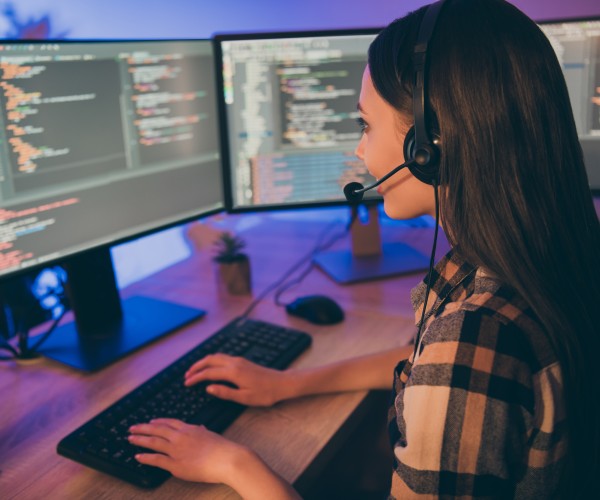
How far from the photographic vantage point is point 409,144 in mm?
735

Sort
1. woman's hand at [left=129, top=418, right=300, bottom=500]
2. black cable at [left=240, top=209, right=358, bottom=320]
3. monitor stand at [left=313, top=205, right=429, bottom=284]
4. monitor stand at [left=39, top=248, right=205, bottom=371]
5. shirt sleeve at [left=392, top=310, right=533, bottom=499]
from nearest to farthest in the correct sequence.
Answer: shirt sleeve at [left=392, top=310, right=533, bottom=499] < woman's hand at [left=129, top=418, right=300, bottom=500] < monitor stand at [left=39, top=248, right=205, bottom=371] < black cable at [left=240, top=209, right=358, bottom=320] < monitor stand at [left=313, top=205, right=429, bottom=284]

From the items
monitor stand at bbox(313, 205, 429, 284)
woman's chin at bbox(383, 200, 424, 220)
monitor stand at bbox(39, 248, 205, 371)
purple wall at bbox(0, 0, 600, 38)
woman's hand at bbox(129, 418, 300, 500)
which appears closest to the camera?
woman's hand at bbox(129, 418, 300, 500)

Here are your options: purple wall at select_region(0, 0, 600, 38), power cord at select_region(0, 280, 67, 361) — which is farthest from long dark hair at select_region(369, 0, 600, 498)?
purple wall at select_region(0, 0, 600, 38)

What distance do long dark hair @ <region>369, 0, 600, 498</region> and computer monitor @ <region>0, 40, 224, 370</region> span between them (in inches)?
23.8

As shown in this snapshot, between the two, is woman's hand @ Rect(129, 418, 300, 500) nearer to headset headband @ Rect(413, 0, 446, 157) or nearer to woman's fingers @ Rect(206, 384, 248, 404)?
woman's fingers @ Rect(206, 384, 248, 404)

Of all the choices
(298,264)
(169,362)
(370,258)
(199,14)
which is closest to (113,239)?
(169,362)

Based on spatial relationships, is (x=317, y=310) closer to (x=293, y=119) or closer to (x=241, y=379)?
(x=241, y=379)

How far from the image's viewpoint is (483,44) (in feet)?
2.10

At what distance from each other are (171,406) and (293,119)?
657 millimetres

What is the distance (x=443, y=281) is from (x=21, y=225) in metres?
0.62

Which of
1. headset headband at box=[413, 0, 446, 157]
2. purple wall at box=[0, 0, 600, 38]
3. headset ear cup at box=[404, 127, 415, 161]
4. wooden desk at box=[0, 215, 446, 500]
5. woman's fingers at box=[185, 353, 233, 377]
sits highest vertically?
purple wall at box=[0, 0, 600, 38]

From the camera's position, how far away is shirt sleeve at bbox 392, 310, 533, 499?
596 mm

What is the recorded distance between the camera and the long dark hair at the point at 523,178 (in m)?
0.64

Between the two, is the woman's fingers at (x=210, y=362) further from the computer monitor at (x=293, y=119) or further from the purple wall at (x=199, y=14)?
the purple wall at (x=199, y=14)
